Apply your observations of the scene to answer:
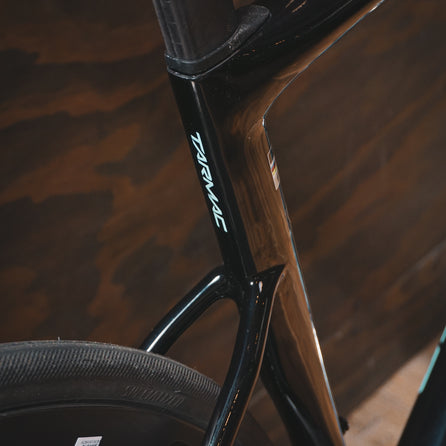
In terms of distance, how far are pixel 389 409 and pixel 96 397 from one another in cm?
72

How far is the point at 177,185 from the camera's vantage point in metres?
0.66

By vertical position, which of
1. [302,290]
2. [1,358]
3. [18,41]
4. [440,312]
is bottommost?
[440,312]

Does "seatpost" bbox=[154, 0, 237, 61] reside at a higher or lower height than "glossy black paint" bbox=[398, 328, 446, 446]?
higher

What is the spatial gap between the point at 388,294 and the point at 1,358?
30.2 inches

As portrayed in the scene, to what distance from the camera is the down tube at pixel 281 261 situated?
409mm

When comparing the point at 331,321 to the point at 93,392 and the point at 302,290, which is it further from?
the point at 93,392

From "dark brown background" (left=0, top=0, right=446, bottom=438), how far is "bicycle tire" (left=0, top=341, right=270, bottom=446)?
0.72 ft

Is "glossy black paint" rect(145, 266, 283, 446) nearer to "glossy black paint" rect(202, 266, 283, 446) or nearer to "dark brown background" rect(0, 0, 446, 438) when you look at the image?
"glossy black paint" rect(202, 266, 283, 446)

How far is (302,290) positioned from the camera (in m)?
0.49

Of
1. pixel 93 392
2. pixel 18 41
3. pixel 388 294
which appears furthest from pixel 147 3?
pixel 388 294

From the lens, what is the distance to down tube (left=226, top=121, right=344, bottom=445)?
41 cm

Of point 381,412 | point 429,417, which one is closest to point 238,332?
point 429,417

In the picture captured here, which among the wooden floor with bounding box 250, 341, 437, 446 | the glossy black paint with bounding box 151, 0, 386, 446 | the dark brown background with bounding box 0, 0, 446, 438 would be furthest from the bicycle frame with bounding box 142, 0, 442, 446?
the wooden floor with bounding box 250, 341, 437, 446

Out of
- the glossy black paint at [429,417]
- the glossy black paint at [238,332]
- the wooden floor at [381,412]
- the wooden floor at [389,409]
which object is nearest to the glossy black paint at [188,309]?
the glossy black paint at [238,332]
